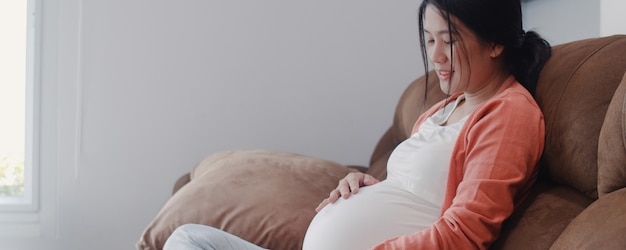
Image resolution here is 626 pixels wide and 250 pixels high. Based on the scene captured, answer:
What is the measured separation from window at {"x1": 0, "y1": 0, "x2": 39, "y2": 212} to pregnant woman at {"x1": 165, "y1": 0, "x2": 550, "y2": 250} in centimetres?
156

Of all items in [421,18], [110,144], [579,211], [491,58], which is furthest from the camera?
[110,144]

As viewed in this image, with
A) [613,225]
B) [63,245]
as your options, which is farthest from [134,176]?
[613,225]

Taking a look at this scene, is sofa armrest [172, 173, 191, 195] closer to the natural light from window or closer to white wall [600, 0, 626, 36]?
the natural light from window

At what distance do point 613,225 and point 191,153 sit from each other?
6.71 ft

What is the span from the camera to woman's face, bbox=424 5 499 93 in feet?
4.25

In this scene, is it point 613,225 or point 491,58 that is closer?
point 613,225

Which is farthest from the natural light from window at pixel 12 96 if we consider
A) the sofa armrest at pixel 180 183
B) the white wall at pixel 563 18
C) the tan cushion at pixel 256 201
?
the white wall at pixel 563 18

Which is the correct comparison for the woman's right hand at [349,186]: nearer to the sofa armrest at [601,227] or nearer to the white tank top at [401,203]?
the white tank top at [401,203]

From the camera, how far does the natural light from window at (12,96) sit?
289 cm

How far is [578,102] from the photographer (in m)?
1.18

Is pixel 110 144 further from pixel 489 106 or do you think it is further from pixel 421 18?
pixel 489 106

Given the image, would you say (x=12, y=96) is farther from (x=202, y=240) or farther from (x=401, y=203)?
(x=401, y=203)

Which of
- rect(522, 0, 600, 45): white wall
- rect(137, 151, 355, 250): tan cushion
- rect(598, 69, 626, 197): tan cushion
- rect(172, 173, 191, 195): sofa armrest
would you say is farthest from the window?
rect(598, 69, 626, 197): tan cushion

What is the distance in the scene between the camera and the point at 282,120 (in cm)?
281
